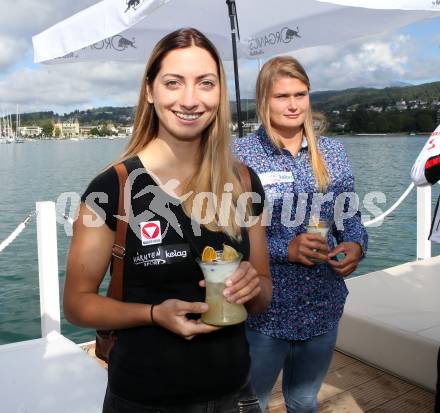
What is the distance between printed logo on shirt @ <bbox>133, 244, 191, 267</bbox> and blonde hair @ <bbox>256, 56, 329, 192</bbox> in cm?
99

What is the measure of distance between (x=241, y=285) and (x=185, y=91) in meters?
0.57

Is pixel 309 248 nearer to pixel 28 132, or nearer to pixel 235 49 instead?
pixel 235 49

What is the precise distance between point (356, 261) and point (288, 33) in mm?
4033

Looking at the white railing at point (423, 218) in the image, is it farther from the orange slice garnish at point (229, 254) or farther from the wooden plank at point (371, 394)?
the orange slice garnish at point (229, 254)

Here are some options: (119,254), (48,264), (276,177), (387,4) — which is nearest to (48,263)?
(48,264)

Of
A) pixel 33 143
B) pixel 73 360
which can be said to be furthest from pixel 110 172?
pixel 33 143

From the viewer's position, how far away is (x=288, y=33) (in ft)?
18.5

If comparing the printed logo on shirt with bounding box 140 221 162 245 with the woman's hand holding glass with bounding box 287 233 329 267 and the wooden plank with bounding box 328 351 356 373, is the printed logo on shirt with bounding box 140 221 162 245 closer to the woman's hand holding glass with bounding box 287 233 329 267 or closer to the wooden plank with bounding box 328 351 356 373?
the woman's hand holding glass with bounding box 287 233 329 267

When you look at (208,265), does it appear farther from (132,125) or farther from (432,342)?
(432,342)

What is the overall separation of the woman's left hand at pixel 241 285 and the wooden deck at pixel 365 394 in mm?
2042

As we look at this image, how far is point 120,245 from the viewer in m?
1.37

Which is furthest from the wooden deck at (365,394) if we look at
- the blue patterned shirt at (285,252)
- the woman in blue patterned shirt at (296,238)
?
the blue patterned shirt at (285,252)

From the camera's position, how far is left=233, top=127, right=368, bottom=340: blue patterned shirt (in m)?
2.15

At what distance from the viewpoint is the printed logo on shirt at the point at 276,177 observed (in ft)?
7.14
